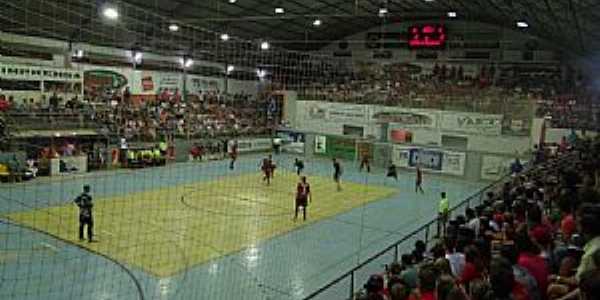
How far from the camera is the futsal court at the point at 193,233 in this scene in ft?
40.9

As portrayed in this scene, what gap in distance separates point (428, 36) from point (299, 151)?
43.7ft

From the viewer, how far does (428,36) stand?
40.7m

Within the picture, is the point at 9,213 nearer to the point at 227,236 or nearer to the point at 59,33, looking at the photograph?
the point at 227,236

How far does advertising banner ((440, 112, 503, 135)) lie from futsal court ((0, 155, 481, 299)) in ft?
19.7

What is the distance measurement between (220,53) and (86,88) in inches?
476

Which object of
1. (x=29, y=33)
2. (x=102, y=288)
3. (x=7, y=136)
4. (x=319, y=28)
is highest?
(x=319, y=28)

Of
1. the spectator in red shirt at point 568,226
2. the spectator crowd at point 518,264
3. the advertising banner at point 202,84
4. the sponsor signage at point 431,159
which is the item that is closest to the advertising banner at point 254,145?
the advertising banner at point 202,84

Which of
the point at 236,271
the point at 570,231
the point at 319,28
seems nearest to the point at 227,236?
the point at 236,271

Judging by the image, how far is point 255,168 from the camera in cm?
3319

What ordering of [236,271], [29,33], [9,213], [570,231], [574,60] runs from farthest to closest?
1. [574,60]
2. [29,33]
3. [9,213]
4. [236,271]
5. [570,231]

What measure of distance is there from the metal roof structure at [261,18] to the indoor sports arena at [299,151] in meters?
0.22

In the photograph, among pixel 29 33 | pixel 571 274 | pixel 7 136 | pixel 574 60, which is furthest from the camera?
pixel 574 60

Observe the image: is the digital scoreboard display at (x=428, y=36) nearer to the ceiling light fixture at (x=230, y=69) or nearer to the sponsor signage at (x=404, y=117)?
the sponsor signage at (x=404, y=117)

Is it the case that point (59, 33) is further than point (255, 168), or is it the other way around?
point (255, 168)
